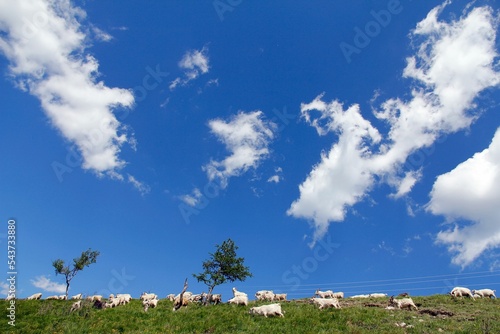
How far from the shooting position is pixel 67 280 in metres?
51.0

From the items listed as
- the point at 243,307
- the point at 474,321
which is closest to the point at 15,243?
the point at 243,307

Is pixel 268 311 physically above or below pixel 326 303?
below

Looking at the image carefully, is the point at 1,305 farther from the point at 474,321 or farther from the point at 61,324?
the point at 474,321

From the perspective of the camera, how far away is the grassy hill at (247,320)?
81.6 feet

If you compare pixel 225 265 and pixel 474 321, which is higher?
pixel 225 265

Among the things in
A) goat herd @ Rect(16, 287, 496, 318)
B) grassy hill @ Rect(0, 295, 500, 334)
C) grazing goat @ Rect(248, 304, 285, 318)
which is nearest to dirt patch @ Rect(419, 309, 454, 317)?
grassy hill @ Rect(0, 295, 500, 334)

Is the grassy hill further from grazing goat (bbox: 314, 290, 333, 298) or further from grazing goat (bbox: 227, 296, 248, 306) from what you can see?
grazing goat (bbox: 314, 290, 333, 298)

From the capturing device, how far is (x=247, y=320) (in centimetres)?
2730

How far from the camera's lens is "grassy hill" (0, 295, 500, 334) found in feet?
81.6

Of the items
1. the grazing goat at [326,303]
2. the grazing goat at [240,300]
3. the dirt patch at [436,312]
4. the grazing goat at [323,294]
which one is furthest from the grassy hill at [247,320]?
the grazing goat at [323,294]

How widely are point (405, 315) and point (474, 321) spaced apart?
5016mm

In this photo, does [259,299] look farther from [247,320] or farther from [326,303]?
[247,320]

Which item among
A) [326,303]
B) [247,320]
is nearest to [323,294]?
[326,303]

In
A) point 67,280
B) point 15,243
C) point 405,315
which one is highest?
point 67,280
